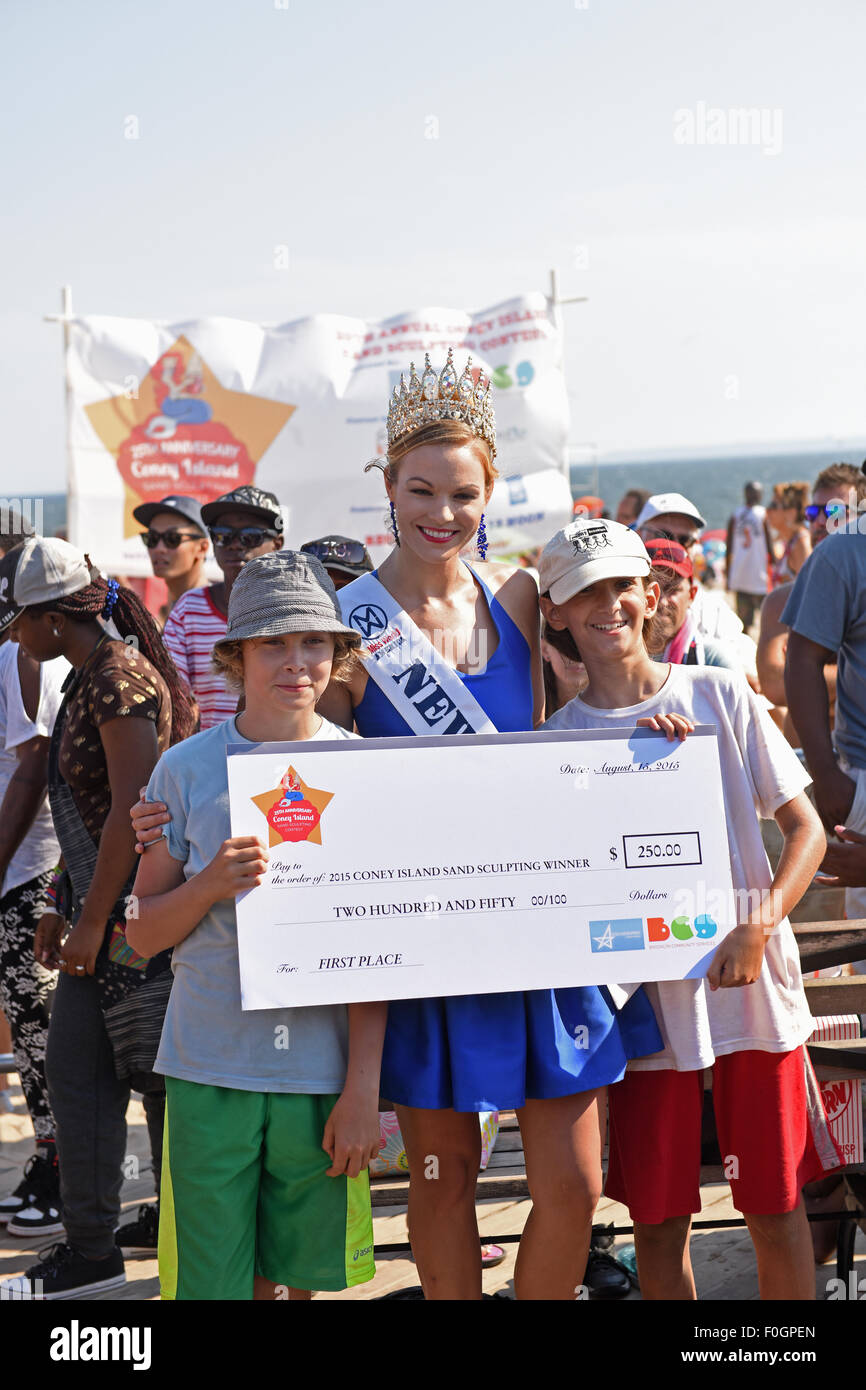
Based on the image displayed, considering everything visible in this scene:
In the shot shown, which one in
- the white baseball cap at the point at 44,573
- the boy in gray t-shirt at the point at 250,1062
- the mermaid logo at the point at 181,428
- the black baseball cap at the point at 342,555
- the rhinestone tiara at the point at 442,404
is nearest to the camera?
the boy in gray t-shirt at the point at 250,1062

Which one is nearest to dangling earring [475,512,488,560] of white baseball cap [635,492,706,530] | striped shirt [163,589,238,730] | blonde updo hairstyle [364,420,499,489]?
blonde updo hairstyle [364,420,499,489]

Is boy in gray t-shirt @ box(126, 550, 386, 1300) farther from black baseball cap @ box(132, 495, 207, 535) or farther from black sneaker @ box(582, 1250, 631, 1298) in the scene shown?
black baseball cap @ box(132, 495, 207, 535)

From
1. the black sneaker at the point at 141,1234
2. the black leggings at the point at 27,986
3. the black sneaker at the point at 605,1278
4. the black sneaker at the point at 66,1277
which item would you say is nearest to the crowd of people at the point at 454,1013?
→ the black sneaker at the point at 605,1278

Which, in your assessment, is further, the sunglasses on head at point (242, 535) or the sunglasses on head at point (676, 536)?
the sunglasses on head at point (676, 536)

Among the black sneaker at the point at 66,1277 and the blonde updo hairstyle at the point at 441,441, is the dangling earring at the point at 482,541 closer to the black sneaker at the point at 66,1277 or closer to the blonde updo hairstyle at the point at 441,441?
the blonde updo hairstyle at the point at 441,441

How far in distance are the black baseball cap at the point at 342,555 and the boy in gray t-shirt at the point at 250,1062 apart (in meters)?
2.43

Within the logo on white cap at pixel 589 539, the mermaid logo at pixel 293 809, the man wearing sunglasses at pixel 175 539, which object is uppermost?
the man wearing sunglasses at pixel 175 539

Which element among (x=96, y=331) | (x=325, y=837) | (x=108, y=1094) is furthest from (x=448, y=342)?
(x=325, y=837)

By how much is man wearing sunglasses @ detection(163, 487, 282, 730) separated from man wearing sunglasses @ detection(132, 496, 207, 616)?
2.03ft

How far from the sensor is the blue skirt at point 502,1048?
2379 mm

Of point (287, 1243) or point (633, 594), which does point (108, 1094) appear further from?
point (633, 594)

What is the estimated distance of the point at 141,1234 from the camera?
153 inches
